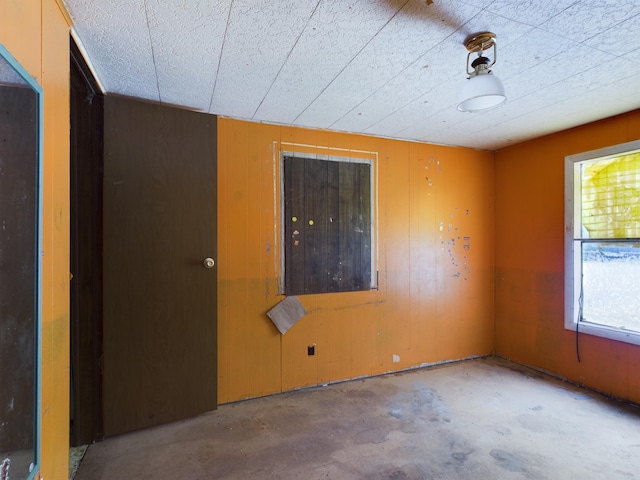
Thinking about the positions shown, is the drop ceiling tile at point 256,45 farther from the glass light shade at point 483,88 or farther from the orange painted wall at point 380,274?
the glass light shade at point 483,88

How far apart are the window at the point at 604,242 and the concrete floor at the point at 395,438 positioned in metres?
0.69

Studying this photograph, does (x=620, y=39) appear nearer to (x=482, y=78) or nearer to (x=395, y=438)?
(x=482, y=78)

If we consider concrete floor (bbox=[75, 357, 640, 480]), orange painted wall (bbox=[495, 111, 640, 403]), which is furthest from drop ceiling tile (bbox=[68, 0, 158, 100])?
orange painted wall (bbox=[495, 111, 640, 403])

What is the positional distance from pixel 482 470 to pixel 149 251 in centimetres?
257

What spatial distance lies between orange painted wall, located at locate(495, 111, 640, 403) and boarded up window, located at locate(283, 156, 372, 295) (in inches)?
67.9

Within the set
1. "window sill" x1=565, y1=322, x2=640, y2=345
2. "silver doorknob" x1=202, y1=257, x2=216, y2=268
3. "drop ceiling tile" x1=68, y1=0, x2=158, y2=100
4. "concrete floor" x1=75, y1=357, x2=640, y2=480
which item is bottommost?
"concrete floor" x1=75, y1=357, x2=640, y2=480

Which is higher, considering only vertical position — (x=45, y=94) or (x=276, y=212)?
(x=45, y=94)

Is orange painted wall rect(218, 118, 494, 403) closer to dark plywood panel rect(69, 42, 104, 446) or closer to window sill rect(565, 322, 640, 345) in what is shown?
dark plywood panel rect(69, 42, 104, 446)

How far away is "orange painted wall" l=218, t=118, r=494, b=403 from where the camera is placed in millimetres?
2777

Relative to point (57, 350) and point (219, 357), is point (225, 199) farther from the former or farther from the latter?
point (57, 350)

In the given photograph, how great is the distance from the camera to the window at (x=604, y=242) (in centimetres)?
271

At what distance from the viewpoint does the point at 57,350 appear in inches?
54.6

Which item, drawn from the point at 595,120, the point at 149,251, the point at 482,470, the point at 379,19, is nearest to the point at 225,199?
the point at 149,251

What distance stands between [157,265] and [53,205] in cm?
110
